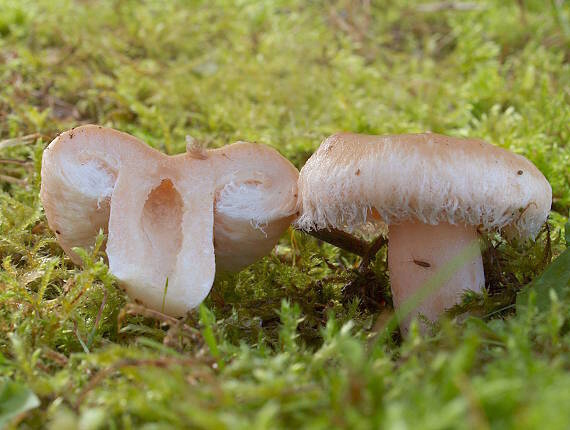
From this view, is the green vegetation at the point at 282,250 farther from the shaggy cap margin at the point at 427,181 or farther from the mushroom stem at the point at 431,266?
the shaggy cap margin at the point at 427,181

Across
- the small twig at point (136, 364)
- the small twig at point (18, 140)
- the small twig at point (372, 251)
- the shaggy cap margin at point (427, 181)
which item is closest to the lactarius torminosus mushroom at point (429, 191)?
the shaggy cap margin at point (427, 181)

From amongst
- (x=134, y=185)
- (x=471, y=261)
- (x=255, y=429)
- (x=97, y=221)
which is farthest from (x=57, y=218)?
(x=471, y=261)

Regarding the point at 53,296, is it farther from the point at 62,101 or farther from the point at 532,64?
the point at 532,64

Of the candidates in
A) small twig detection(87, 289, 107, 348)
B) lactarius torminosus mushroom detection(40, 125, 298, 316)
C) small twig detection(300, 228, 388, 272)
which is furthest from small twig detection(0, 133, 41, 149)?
small twig detection(300, 228, 388, 272)

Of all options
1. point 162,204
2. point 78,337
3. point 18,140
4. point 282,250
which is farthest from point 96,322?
point 18,140

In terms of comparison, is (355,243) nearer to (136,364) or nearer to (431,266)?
(431,266)

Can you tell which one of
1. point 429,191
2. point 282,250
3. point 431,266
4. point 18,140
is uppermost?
point 429,191
